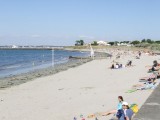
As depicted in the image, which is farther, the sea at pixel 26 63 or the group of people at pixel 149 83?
the sea at pixel 26 63

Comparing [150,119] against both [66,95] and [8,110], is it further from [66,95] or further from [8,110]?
[66,95]

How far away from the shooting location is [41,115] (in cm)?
1245

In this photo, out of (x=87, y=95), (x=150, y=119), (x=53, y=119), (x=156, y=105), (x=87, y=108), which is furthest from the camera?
(x=87, y=95)

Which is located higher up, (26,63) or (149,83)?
(149,83)

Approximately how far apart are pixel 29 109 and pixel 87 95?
376cm

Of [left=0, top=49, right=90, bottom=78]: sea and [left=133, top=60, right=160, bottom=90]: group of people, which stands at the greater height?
[left=133, top=60, right=160, bottom=90]: group of people

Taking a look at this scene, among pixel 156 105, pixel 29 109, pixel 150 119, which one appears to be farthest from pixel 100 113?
pixel 150 119

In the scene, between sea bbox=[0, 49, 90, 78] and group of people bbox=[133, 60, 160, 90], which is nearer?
group of people bbox=[133, 60, 160, 90]

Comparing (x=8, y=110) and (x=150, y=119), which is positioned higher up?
(x=150, y=119)

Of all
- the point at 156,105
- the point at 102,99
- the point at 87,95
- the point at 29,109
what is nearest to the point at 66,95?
the point at 87,95

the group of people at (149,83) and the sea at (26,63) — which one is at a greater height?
the group of people at (149,83)

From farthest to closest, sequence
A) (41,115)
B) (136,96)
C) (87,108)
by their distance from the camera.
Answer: (136,96) < (87,108) < (41,115)

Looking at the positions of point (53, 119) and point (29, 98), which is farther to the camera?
point (29, 98)

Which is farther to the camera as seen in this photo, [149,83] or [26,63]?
[26,63]
